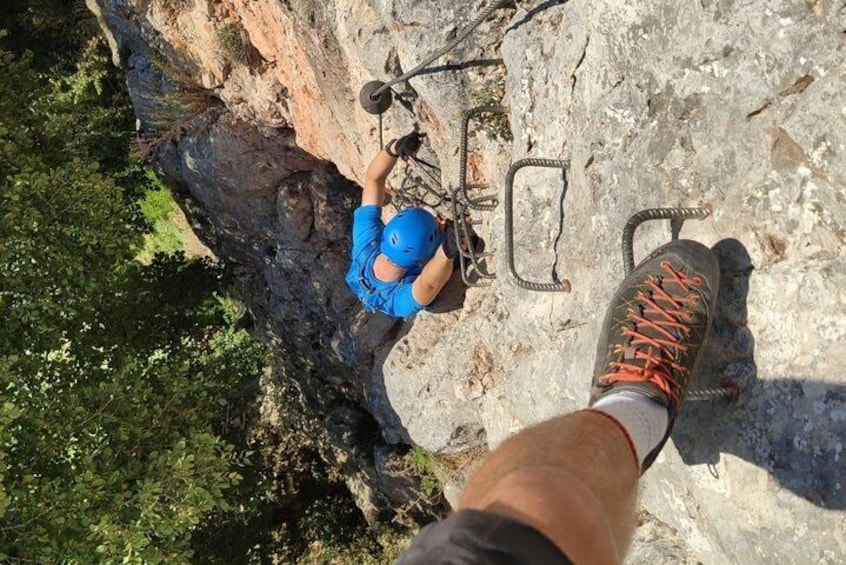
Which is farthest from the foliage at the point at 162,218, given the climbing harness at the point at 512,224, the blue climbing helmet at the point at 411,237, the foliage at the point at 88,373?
the climbing harness at the point at 512,224

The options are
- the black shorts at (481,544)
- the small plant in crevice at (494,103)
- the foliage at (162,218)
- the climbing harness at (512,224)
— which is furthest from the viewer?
the foliage at (162,218)

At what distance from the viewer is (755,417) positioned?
119 inches

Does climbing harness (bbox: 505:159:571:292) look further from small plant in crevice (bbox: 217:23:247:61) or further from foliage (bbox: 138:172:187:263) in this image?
foliage (bbox: 138:172:187:263)

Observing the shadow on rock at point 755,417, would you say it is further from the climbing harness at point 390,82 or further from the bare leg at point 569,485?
the climbing harness at point 390,82

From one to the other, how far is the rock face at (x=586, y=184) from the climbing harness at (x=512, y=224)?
83 mm

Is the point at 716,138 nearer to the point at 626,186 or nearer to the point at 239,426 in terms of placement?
the point at 626,186

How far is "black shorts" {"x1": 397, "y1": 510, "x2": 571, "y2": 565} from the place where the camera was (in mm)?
1566

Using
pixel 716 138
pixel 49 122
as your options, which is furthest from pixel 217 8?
pixel 716 138

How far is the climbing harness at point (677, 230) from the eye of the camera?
3.12 meters

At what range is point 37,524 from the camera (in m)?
4.69

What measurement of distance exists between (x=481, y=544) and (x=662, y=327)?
1.93 metres

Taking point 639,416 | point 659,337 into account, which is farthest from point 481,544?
point 659,337

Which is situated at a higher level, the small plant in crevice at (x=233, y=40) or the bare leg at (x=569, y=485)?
the small plant in crevice at (x=233, y=40)

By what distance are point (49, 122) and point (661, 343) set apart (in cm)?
636
